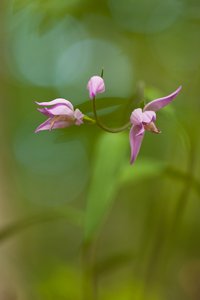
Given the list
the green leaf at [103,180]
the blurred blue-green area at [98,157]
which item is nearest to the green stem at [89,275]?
the blurred blue-green area at [98,157]

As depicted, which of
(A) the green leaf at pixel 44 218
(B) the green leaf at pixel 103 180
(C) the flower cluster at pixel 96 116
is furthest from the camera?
(A) the green leaf at pixel 44 218

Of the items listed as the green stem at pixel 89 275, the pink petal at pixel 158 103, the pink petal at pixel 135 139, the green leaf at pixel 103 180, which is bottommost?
the green stem at pixel 89 275

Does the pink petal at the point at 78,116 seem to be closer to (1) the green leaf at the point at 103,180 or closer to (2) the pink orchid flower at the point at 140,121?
(2) the pink orchid flower at the point at 140,121

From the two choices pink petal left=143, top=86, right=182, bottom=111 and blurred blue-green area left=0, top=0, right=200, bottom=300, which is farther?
blurred blue-green area left=0, top=0, right=200, bottom=300

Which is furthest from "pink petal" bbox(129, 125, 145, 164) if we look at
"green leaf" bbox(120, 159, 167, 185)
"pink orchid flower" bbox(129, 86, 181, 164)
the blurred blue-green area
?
"green leaf" bbox(120, 159, 167, 185)

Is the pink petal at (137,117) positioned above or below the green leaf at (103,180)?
above

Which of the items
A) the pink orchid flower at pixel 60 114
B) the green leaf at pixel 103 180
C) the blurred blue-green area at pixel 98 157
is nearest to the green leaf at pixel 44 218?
the blurred blue-green area at pixel 98 157

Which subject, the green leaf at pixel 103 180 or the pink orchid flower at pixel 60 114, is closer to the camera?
the pink orchid flower at pixel 60 114

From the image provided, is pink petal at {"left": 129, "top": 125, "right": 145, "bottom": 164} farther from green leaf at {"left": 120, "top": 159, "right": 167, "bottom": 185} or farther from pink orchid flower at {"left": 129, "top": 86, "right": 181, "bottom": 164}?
green leaf at {"left": 120, "top": 159, "right": 167, "bottom": 185}

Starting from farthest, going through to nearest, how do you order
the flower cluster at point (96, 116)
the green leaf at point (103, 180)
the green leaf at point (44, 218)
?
the green leaf at point (44, 218), the green leaf at point (103, 180), the flower cluster at point (96, 116)
